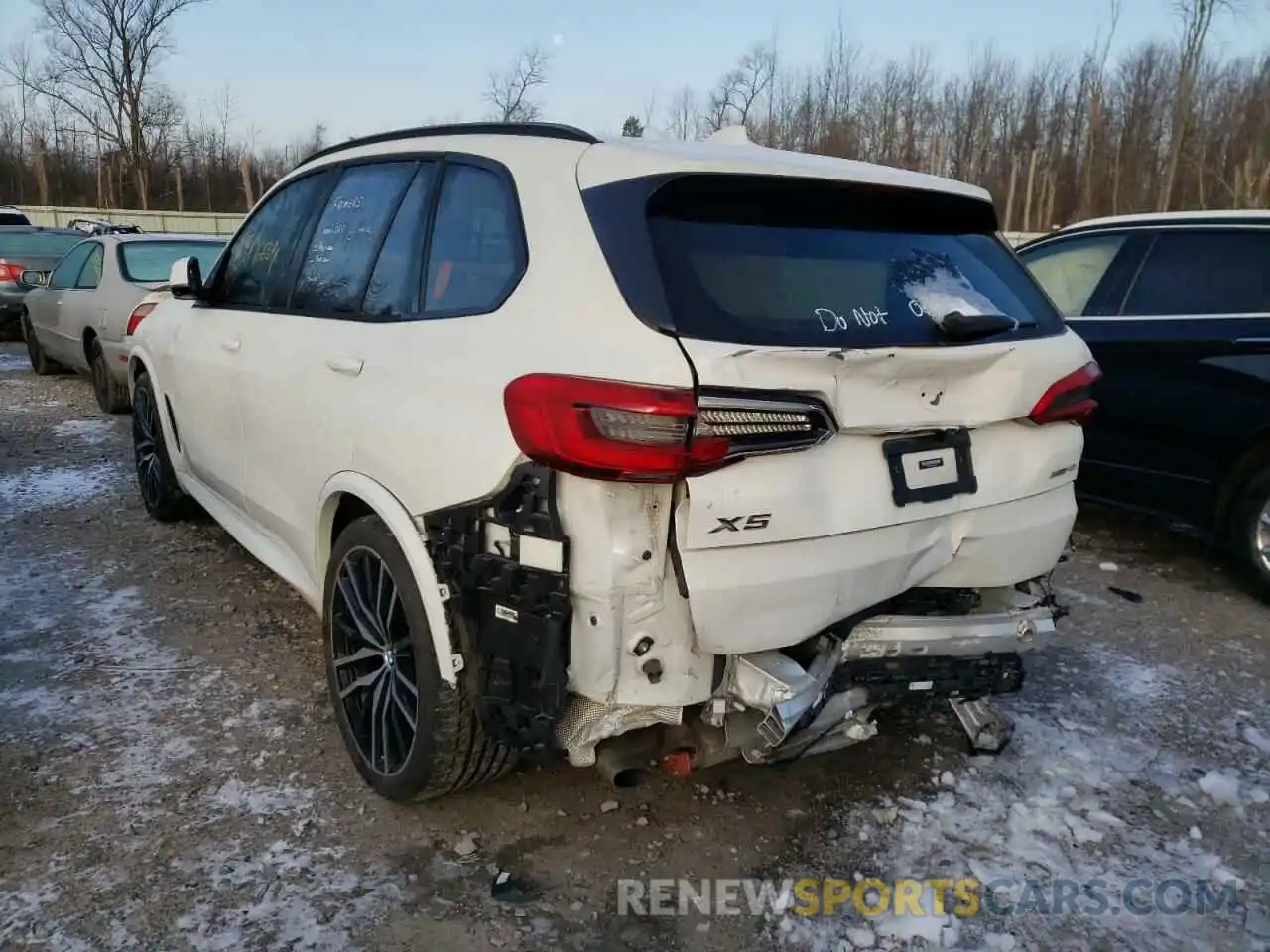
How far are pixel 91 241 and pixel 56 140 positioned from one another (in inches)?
1590

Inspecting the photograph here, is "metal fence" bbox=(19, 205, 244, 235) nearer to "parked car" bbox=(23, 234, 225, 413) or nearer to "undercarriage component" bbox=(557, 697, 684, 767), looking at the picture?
"parked car" bbox=(23, 234, 225, 413)

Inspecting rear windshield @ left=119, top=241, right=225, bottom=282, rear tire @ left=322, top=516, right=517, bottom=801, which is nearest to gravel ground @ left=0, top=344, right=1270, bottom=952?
rear tire @ left=322, top=516, right=517, bottom=801

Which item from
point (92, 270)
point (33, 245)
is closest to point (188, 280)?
point (92, 270)

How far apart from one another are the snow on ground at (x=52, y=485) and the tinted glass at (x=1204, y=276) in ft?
20.0

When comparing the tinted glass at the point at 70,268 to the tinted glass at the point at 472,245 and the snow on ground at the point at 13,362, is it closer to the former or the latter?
the snow on ground at the point at 13,362

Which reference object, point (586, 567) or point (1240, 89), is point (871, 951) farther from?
point (1240, 89)

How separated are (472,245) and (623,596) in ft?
3.55

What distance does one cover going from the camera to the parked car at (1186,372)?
4.55 metres

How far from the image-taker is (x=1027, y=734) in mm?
3258

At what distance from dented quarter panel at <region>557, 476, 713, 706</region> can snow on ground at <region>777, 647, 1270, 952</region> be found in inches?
29.1

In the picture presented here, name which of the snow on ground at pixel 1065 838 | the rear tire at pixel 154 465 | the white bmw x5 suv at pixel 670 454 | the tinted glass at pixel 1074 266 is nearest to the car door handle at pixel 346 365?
the white bmw x5 suv at pixel 670 454

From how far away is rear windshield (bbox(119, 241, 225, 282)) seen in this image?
326 inches

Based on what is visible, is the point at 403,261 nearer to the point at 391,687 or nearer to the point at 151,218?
the point at 391,687

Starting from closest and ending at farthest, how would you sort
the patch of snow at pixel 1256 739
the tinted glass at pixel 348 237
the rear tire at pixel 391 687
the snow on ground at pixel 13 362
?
the rear tire at pixel 391 687
the tinted glass at pixel 348 237
the patch of snow at pixel 1256 739
the snow on ground at pixel 13 362
